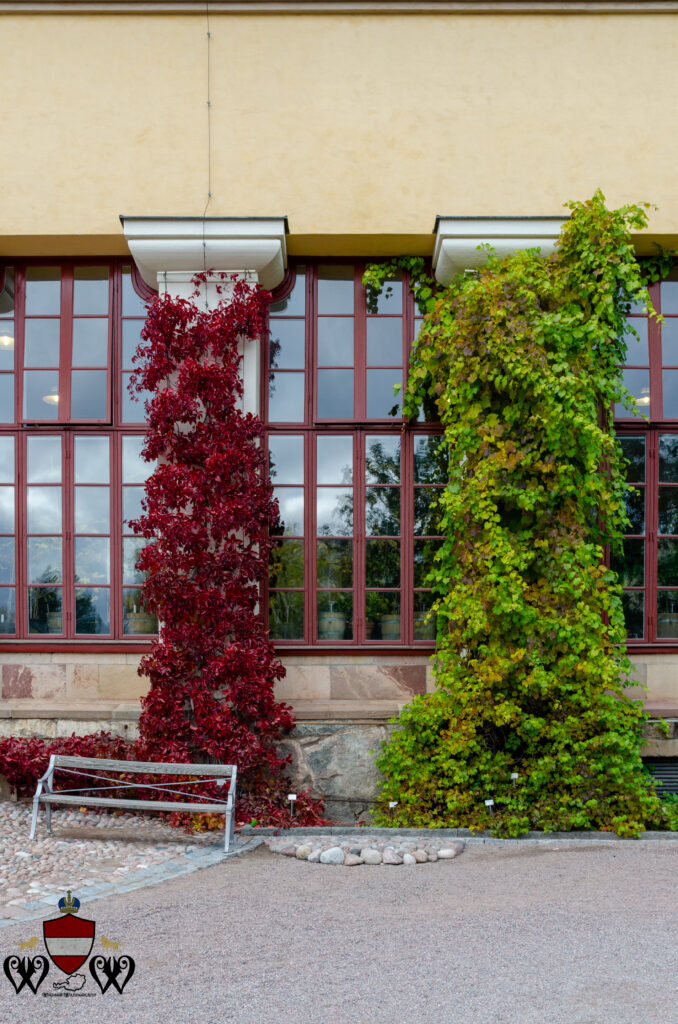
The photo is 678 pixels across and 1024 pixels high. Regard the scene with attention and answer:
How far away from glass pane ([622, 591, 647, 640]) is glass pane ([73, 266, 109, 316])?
5.18m

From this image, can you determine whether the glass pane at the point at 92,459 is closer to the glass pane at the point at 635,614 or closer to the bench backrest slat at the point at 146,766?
the bench backrest slat at the point at 146,766

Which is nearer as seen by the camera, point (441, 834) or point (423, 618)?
point (441, 834)

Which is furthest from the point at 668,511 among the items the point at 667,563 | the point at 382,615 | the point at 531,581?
the point at 382,615

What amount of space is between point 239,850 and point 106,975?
175 centimetres

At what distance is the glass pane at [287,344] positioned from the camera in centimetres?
645

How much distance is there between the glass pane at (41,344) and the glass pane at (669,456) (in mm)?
5346

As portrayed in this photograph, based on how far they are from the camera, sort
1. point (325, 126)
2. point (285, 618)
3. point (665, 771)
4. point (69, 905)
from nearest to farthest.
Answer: point (69, 905) < point (665, 771) < point (325, 126) < point (285, 618)

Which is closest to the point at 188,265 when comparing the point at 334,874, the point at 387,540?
the point at 387,540

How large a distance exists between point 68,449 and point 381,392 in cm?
276

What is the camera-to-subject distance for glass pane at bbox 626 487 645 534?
21.1 feet

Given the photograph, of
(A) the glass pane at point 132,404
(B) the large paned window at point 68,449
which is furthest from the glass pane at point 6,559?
(A) the glass pane at point 132,404

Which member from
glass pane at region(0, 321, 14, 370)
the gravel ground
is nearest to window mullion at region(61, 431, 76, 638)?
glass pane at region(0, 321, 14, 370)

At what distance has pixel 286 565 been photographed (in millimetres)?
6316

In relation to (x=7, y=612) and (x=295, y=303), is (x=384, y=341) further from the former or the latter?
(x=7, y=612)
